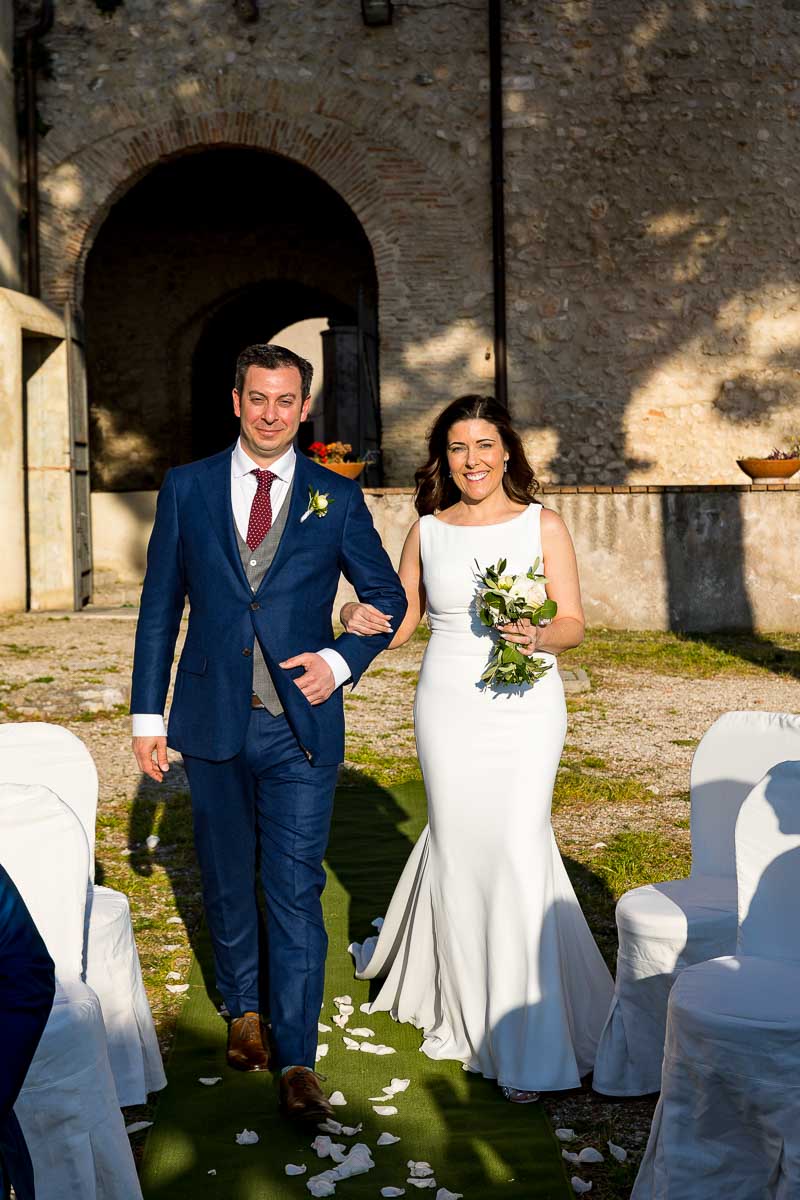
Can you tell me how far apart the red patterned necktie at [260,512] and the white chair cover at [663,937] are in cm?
135

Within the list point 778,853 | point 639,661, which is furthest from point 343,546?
point 639,661

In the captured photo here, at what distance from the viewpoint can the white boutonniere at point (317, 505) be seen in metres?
3.28

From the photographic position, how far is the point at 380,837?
5.80 meters

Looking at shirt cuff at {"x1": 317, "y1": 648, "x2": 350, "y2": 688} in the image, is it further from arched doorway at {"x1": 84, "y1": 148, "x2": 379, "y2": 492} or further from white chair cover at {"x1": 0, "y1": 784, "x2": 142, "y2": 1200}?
arched doorway at {"x1": 84, "y1": 148, "x2": 379, "y2": 492}

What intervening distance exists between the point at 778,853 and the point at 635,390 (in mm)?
11685

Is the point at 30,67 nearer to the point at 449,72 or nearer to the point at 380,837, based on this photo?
the point at 449,72

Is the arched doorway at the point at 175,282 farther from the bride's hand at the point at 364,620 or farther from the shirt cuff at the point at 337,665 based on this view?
the shirt cuff at the point at 337,665

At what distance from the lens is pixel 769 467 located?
1252cm

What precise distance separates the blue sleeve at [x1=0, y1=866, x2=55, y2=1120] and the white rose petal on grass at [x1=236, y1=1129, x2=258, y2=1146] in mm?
1717

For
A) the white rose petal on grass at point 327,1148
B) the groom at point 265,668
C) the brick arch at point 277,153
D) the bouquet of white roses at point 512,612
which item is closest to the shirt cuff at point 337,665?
the groom at point 265,668

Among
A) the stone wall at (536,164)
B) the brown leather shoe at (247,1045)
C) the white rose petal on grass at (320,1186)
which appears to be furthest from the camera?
Answer: the stone wall at (536,164)

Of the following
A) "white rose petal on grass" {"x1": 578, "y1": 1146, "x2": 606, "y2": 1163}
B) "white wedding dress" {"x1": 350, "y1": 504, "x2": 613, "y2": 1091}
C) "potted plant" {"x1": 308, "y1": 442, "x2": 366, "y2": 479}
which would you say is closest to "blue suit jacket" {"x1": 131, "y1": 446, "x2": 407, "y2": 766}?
"white wedding dress" {"x1": 350, "y1": 504, "x2": 613, "y2": 1091}

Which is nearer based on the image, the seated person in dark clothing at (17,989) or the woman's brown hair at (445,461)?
the seated person in dark clothing at (17,989)

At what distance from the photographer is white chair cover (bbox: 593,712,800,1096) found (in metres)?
3.19
